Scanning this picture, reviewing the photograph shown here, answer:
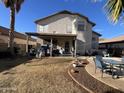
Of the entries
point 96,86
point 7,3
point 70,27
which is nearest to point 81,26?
point 70,27

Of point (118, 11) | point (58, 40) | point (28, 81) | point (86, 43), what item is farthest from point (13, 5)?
point (118, 11)

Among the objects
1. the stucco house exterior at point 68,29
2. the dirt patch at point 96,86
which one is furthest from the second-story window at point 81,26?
the dirt patch at point 96,86

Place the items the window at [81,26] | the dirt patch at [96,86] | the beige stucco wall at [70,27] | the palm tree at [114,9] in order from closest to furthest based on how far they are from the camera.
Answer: the palm tree at [114,9] → the dirt patch at [96,86] → the window at [81,26] → the beige stucco wall at [70,27]

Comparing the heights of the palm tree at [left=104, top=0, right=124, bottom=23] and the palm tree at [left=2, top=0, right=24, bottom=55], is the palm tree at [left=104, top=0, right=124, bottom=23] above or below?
below

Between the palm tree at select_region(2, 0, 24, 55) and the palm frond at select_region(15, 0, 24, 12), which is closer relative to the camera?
the palm tree at select_region(2, 0, 24, 55)

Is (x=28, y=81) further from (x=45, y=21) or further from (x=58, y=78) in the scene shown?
(x=45, y=21)

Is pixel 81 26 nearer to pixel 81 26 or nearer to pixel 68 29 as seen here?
pixel 81 26

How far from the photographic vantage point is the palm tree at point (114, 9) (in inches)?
211

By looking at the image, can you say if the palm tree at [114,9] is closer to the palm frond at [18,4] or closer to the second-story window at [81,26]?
the palm frond at [18,4]

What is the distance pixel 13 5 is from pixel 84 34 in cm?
1166

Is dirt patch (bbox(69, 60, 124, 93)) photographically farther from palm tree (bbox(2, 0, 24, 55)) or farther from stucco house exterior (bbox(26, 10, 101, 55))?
stucco house exterior (bbox(26, 10, 101, 55))

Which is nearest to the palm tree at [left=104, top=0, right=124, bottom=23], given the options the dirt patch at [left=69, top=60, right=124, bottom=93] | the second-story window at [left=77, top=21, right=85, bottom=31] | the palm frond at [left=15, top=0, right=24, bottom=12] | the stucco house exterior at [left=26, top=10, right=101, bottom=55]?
the dirt patch at [left=69, top=60, right=124, bottom=93]

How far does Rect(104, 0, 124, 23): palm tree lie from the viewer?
211 inches

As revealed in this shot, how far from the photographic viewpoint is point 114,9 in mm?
5535
